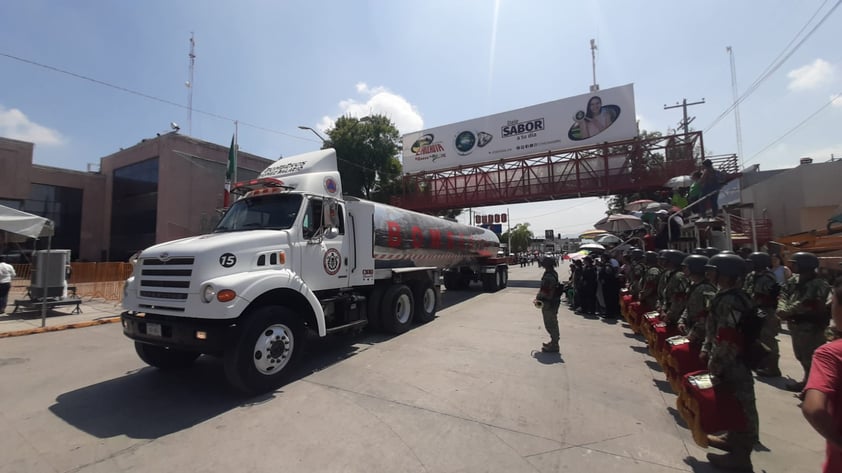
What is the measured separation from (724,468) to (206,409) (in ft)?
17.3

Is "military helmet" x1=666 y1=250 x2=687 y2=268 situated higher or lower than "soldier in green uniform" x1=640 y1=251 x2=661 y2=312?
higher

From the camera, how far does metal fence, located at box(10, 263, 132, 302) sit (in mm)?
14434

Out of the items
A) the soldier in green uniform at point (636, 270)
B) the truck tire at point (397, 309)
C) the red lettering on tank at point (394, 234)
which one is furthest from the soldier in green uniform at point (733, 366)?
the red lettering on tank at point (394, 234)

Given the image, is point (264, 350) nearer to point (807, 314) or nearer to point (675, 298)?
point (675, 298)

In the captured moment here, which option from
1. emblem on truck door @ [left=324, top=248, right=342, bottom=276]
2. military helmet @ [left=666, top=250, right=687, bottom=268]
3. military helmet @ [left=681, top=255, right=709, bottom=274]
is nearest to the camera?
military helmet @ [left=681, top=255, right=709, bottom=274]

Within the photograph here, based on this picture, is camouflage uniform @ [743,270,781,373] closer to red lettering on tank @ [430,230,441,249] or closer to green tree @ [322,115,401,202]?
red lettering on tank @ [430,230,441,249]

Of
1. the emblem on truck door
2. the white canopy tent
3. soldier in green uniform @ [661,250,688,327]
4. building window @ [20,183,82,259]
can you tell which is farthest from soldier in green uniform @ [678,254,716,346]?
building window @ [20,183,82,259]

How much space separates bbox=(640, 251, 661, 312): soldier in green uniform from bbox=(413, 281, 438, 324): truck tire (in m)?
4.80

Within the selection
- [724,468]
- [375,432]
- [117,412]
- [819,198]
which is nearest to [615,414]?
[724,468]

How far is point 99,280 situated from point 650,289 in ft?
65.0

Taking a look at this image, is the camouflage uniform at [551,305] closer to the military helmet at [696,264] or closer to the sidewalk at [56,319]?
the military helmet at [696,264]

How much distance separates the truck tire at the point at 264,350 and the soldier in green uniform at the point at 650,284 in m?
6.02

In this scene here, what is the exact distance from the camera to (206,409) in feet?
14.5

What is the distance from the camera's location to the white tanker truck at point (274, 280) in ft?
15.1
